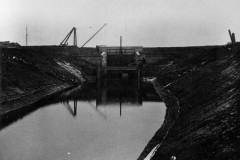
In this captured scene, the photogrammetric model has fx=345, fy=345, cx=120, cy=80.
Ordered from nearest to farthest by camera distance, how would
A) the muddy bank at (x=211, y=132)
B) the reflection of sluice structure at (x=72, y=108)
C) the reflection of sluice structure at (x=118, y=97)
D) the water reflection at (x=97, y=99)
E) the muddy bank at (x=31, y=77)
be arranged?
1. the muddy bank at (x=211, y=132)
2. the water reflection at (x=97, y=99)
3. the reflection of sluice structure at (x=72, y=108)
4. the muddy bank at (x=31, y=77)
5. the reflection of sluice structure at (x=118, y=97)

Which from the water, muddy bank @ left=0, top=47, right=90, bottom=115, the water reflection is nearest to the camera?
the water

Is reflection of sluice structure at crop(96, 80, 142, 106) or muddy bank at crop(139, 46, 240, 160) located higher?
muddy bank at crop(139, 46, 240, 160)

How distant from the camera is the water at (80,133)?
51.5 ft

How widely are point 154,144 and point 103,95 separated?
24.4 m

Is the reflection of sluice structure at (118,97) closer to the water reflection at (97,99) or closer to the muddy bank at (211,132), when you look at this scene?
the water reflection at (97,99)

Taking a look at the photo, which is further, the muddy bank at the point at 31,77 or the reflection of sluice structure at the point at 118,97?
the reflection of sluice structure at the point at 118,97

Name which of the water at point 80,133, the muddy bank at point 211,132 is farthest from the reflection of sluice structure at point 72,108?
the muddy bank at point 211,132

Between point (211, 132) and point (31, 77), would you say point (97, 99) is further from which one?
point (211, 132)

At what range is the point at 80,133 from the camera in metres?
20.0

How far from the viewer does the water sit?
15.7 meters

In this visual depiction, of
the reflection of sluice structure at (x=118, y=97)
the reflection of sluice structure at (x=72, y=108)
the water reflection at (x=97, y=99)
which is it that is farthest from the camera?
the reflection of sluice structure at (x=118, y=97)

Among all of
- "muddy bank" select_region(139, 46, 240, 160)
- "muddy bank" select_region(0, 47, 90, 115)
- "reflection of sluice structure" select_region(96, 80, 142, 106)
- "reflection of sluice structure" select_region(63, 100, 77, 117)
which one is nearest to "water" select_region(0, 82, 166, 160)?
"reflection of sluice structure" select_region(63, 100, 77, 117)

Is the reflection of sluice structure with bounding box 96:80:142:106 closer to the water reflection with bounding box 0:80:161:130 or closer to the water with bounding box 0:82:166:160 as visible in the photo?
the water reflection with bounding box 0:80:161:130

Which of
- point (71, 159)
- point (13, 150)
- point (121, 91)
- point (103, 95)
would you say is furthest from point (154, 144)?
point (121, 91)
